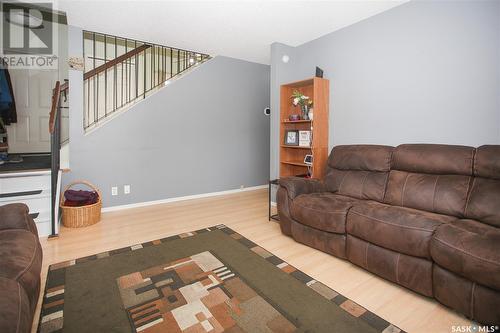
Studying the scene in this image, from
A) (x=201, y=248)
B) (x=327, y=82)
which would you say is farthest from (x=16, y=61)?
(x=327, y=82)

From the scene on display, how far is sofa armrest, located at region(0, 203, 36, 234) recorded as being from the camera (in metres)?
1.65

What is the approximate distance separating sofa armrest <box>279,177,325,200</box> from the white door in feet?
12.9

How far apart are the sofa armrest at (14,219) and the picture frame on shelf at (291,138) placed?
9.68 feet

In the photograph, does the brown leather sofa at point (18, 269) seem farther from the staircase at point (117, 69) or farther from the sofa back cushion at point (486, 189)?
the sofa back cushion at point (486, 189)

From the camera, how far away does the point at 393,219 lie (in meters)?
1.90

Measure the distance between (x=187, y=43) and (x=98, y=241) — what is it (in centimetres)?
295

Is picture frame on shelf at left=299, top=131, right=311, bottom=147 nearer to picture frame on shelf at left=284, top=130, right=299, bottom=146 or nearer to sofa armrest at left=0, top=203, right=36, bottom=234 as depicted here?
picture frame on shelf at left=284, top=130, right=299, bottom=146

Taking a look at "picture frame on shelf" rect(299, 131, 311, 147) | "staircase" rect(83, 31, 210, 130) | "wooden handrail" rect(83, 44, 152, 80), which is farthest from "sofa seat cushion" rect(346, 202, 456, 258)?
"wooden handrail" rect(83, 44, 152, 80)

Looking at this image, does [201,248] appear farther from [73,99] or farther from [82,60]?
[82,60]

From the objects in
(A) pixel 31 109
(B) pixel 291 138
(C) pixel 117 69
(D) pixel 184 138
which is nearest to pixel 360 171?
(B) pixel 291 138

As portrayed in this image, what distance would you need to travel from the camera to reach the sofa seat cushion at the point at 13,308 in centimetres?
88

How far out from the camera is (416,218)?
1.84m

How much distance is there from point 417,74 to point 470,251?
188cm

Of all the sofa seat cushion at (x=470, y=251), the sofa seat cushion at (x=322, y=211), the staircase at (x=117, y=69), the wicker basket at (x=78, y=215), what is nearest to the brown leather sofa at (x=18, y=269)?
the wicker basket at (x=78, y=215)
